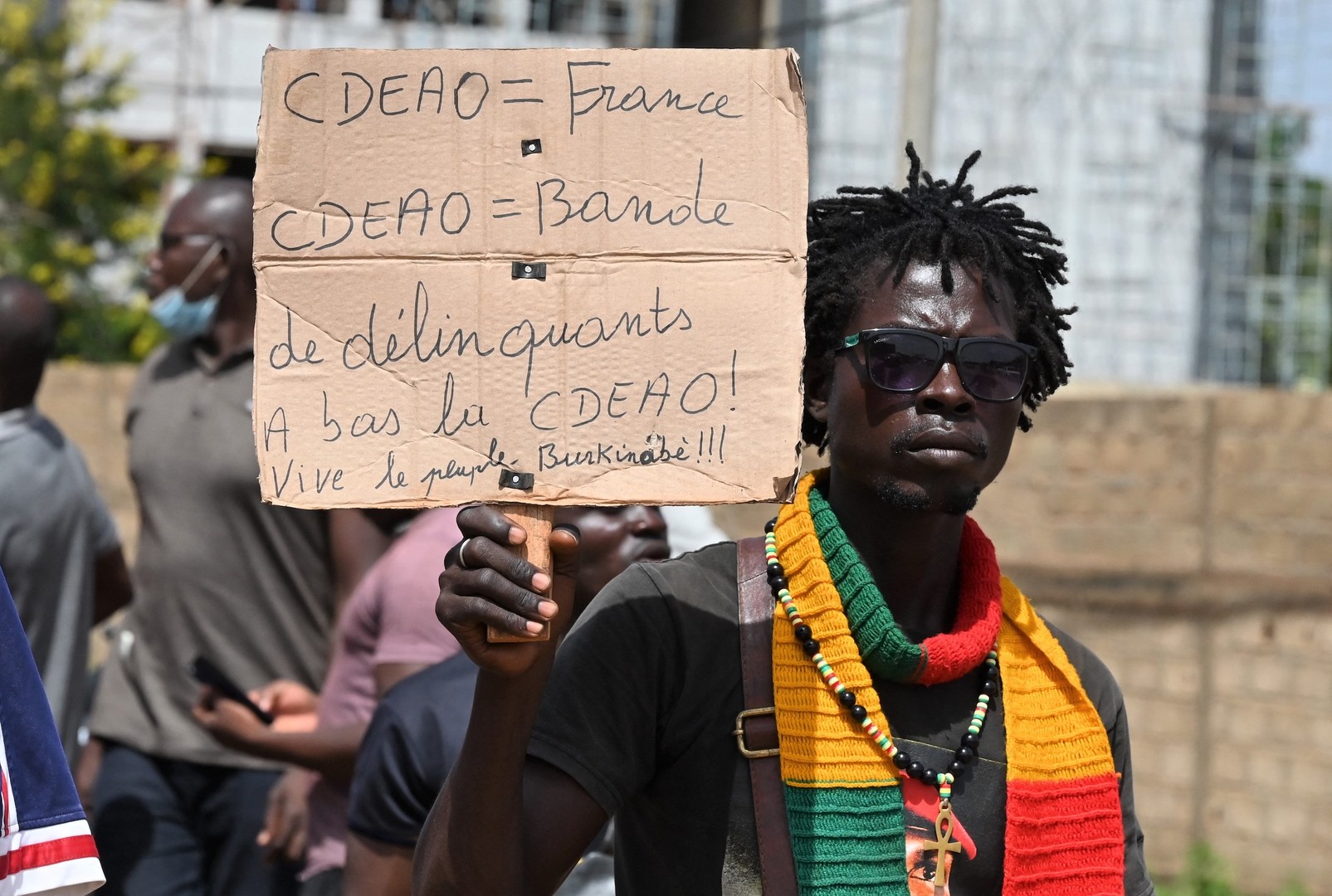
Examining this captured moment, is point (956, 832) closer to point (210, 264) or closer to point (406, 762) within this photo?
point (406, 762)

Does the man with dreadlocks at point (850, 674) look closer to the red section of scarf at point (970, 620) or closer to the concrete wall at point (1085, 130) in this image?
the red section of scarf at point (970, 620)

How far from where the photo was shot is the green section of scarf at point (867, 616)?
224 cm

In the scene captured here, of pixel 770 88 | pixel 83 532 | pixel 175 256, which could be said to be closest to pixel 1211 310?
Result: pixel 175 256

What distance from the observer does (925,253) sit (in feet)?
7.80

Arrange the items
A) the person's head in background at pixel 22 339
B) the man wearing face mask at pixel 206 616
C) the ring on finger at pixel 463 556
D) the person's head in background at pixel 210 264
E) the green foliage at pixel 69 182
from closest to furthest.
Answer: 1. the ring on finger at pixel 463 556
2. the person's head in background at pixel 22 339
3. the man wearing face mask at pixel 206 616
4. the person's head in background at pixel 210 264
5. the green foliage at pixel 69 182

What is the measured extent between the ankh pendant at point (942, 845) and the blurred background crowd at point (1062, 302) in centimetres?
148

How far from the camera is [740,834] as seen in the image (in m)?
2.13

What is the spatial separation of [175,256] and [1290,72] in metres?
6.02

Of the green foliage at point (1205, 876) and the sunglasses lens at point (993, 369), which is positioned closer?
the sunglasses lens at point (993, 369)

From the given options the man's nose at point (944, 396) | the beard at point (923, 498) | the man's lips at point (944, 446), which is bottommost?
the beard at point (923, 498)

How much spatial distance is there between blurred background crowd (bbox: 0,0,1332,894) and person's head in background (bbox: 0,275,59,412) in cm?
1

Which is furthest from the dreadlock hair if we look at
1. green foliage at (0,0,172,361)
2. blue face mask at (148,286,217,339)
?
green foliage at (0,0,172,361)

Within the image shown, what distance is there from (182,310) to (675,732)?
3119 mm

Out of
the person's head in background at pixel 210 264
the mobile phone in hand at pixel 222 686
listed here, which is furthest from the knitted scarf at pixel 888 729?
the person's head in background at pixel 210 264
